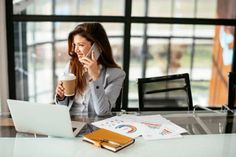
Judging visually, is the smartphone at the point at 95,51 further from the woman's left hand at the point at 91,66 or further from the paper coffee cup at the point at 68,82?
the paper coffee cup at the point at 68,82

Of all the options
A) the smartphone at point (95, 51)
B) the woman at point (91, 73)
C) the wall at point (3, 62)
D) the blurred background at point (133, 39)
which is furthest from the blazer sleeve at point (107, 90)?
the wall at point (3, 62)

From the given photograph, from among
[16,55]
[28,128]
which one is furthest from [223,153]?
[16,55]

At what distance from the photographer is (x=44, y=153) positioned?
1.43 m

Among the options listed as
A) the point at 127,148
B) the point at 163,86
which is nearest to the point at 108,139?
the point at 127,148

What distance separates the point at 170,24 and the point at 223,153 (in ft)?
7.21

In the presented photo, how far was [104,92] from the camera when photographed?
2023 mm

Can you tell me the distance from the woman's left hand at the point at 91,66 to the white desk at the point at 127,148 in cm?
53

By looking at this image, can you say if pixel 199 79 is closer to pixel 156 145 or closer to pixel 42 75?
pixel 42 75

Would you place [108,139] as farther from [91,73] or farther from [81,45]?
[81,45]

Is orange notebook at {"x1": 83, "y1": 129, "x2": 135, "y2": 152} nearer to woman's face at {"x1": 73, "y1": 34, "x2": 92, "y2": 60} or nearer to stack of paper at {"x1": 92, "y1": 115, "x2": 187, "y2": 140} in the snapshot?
stack of paper at {"x1": 92, "y1": 115, "x2": 187, "y2": 140}

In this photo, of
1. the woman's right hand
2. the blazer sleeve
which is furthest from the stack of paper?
the woman's right hand

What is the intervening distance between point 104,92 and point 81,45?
1.08ft

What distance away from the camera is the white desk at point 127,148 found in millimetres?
1427

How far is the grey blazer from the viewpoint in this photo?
6.46ft
